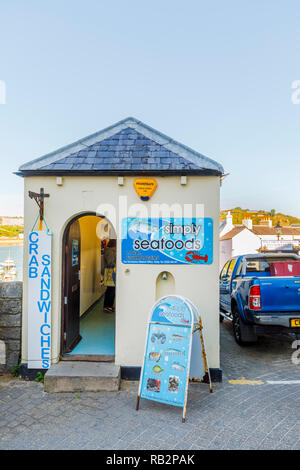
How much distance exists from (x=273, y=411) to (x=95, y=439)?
2313 mm

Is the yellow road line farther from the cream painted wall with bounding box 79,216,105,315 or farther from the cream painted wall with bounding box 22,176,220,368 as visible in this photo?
the cream painted wall with bounding box 79,216,105,315

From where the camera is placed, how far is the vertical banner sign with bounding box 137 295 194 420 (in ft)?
12.3

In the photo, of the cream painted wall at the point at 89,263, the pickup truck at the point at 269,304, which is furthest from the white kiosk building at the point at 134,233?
the cream painted wall at the point at 89,263

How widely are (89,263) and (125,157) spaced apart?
14.4 feet

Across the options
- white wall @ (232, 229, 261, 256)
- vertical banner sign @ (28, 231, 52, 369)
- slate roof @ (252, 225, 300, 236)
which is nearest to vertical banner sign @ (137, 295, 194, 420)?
vertical banner sign @ (28, 231, 52, 369)

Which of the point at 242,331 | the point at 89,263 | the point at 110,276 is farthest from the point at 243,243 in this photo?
the point at 242,331

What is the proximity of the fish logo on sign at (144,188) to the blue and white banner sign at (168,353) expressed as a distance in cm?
170

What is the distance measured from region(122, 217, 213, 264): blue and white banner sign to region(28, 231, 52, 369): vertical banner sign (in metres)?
1.31

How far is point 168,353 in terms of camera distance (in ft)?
12.9

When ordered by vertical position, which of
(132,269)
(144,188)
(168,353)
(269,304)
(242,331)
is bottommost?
(242,331)

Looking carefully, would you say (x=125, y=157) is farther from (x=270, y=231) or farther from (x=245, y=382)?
(x=270, y=231)
